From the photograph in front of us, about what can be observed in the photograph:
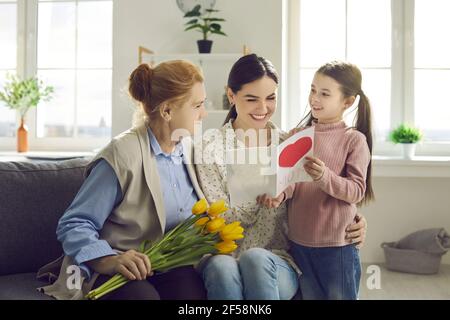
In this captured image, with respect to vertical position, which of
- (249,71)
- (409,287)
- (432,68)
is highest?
(432,68)

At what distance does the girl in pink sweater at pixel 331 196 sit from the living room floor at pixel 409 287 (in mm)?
1198

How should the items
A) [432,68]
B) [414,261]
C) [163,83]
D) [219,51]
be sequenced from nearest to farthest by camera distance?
[163,83] < [414,261] < [219,51] < [432,68]

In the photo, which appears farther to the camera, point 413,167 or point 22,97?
point 22,97

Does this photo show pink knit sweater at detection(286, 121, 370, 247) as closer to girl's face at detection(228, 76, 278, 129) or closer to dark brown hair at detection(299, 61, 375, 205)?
dark brown hair at detection(299, 61, 375, 205)

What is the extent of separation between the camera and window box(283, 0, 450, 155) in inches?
135

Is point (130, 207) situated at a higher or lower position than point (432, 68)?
lower

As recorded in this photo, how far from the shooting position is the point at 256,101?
1.45m

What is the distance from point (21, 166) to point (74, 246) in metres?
0.46

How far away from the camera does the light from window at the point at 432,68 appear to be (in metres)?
3.43

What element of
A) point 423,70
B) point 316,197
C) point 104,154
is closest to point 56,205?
point 104,154

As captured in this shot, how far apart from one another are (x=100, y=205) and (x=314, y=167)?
21.4 inches

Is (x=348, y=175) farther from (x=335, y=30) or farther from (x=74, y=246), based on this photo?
(x=335, y=30)

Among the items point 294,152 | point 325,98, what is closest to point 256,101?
point 325,98

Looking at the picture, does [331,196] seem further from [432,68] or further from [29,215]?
[432,68]
